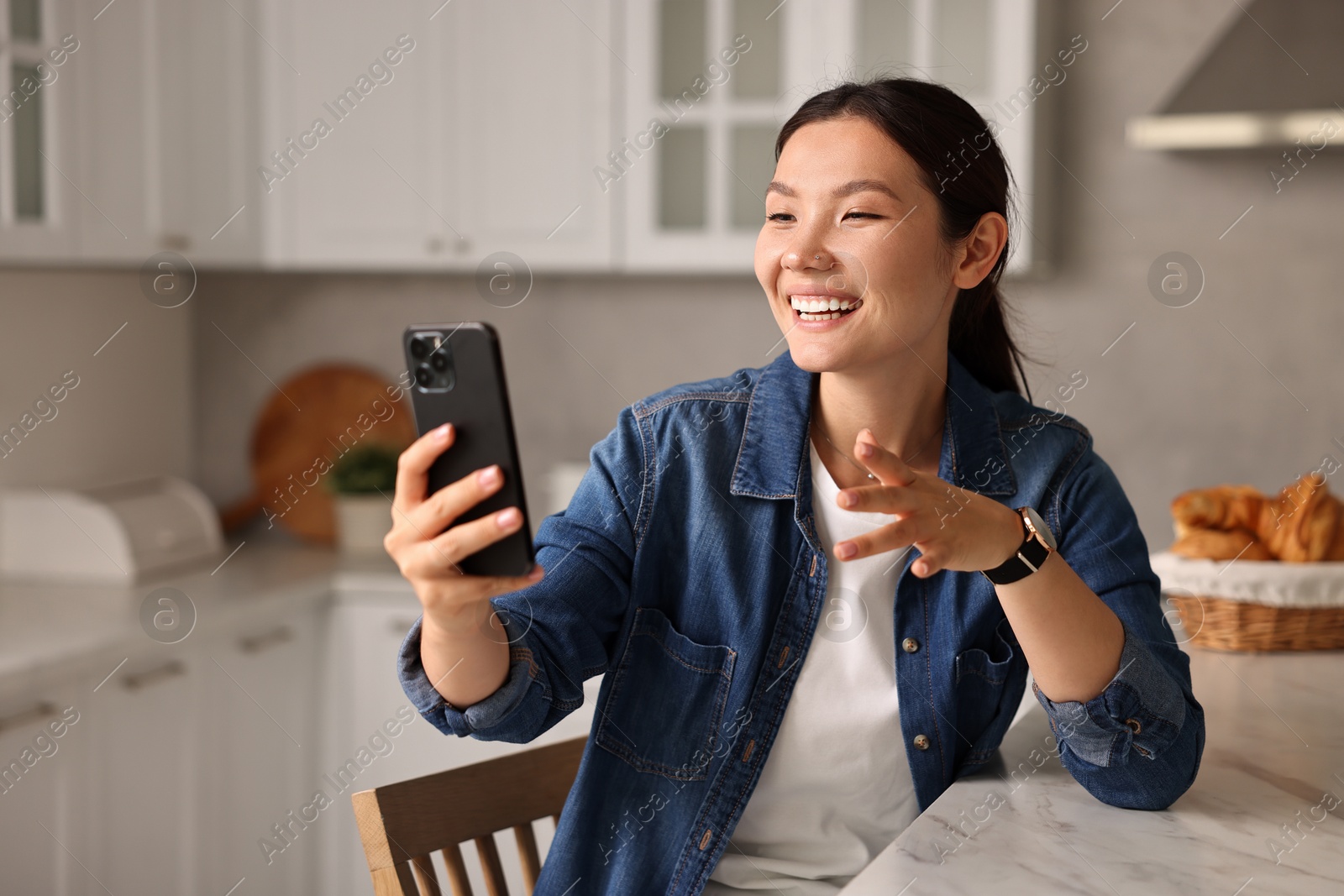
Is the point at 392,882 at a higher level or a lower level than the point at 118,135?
lower

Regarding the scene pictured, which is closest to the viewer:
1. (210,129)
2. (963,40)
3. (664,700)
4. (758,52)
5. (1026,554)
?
(1026,554)

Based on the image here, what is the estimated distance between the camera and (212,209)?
2.58 meters

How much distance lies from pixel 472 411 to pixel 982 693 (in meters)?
0.59

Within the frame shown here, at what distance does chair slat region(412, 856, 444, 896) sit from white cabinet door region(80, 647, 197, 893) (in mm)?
1194

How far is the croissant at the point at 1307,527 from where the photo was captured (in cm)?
144

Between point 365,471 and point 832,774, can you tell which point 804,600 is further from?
point 365,471

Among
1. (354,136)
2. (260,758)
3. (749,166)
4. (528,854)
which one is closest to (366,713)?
(260,758)

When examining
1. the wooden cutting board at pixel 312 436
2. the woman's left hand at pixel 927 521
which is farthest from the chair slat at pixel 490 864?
the wooden cutting board at pixel 312 436

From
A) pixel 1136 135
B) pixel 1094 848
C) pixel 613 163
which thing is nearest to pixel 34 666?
pixel 613 163

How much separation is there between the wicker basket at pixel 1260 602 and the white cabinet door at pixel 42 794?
5.35 ft

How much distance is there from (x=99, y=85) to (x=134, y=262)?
336 mm

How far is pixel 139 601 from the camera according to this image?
7.47 ft

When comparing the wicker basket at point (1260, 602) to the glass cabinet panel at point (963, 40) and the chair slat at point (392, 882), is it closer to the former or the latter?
the chair slat at point (392, 882)

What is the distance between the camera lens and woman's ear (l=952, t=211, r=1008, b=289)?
1.22 metres
